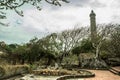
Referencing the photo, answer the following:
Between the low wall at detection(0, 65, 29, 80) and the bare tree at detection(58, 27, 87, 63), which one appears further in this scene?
the bare tree at detection(58, 27, 87, 63)

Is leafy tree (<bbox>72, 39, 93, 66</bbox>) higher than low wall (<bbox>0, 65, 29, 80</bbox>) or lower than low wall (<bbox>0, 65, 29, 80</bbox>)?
higher

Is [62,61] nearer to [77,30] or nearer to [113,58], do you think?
[77,30]

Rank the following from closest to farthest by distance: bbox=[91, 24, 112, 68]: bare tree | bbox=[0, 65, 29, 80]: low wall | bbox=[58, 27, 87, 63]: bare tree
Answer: bbox=[0, 65, 29, 80]: low wall
bbox=[91, 24, 112, 68]: bare tree
bbox=[58, 27, 87, 63]: bare tree

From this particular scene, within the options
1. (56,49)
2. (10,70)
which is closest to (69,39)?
(56,49)

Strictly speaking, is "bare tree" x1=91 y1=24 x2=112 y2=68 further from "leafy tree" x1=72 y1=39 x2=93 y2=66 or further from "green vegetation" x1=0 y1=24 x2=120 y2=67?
"leafy tree" x1=72 y1=39 x2=93 y2=66

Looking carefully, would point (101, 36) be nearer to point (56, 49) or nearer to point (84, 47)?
point (84, 47)

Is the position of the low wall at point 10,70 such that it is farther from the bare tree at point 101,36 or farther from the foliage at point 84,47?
the foliage at point 84,47

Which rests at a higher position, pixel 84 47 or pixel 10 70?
pixel 84 47

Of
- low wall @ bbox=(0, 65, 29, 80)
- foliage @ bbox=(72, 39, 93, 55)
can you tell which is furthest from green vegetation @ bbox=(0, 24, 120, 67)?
low wall @ bbox=(0, 65, 29, 80)

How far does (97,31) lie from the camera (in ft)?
117

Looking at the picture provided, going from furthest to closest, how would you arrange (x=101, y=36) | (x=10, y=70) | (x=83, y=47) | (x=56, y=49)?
(x=83, y=47) < (x=56, y=49) < (x=101, y=36) < (x=10, y=70)

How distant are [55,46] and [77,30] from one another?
410 cm

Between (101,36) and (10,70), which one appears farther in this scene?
(101,36)

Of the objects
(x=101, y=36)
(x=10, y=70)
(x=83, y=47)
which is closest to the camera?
(x=10, y=70)
